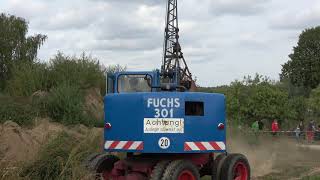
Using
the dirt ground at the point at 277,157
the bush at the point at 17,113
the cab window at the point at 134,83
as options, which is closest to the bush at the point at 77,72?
the bush at the point at 17,113

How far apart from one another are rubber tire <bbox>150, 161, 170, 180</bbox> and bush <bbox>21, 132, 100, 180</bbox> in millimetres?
1293

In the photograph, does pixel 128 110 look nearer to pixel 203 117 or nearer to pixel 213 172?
pixel 203 117

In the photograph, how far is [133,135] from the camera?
12.2 metres

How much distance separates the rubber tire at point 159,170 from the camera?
11719 mm

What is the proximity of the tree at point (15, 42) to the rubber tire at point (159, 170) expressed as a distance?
30929mm

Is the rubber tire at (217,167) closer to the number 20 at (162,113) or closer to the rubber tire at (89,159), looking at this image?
the number 20 at (162,113)

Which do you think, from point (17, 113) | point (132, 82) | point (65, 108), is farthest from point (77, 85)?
point (132, 82)

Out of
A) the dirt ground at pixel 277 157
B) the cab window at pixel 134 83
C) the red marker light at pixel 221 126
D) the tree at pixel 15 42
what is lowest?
the dirt ground at pixel 277 157

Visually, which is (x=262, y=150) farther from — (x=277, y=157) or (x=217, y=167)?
(x=217, y=167)

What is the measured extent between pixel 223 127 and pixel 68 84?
48.2 ft

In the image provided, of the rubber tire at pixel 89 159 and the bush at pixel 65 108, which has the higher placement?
the bush at pixel 65 108

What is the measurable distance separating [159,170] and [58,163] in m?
1.93

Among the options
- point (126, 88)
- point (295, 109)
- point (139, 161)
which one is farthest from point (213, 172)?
point (295, 109)

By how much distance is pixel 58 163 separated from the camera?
1128 centimetres
